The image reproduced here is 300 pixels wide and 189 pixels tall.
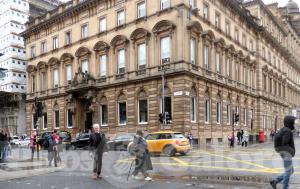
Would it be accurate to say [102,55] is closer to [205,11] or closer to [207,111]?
[205,11]

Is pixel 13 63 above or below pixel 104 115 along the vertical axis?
above

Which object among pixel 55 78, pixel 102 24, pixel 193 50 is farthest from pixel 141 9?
pixel 55 78

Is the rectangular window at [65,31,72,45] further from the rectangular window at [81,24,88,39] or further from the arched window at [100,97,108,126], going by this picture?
the arched window at [100,97,108,126]

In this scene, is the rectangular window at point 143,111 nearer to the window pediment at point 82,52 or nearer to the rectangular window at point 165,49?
the rectangular window at point 165,49

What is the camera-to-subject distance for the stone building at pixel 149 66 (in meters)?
37.4

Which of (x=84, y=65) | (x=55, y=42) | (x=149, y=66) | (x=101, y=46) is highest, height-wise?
(x=55, y=42)

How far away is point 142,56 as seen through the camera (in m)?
40.3

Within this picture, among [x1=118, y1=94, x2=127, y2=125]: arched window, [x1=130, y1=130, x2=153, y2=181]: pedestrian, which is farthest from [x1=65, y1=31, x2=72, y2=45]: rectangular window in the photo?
[x1=130, y1=130, x2=153, y2=181]: pedestrian

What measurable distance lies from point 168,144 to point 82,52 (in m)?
25.7

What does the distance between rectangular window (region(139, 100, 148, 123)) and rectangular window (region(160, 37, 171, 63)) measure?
4.64m

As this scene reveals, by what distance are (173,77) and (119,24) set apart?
9.93m

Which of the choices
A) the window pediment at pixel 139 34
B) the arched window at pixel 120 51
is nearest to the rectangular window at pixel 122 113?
the arched window at pixel 120 51

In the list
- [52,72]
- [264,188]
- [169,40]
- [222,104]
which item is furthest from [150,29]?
[264,188]

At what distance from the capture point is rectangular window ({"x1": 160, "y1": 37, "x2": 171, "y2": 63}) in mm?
A: 37906
